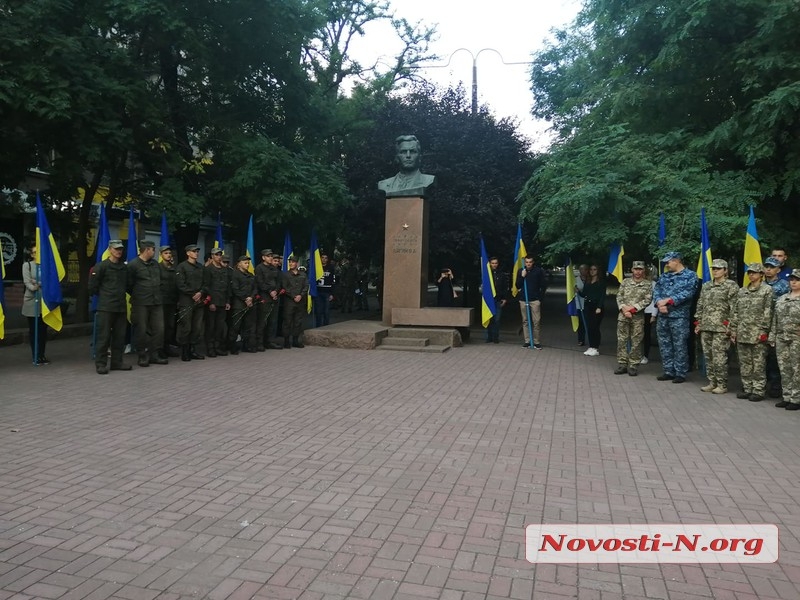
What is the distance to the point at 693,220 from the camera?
10.7 meters

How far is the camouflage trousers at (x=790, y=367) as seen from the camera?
312 inches

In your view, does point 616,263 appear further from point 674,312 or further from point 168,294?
point 168,294

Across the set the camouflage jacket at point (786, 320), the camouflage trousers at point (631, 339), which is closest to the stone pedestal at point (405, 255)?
the camouflage trousers at point (631, 339)

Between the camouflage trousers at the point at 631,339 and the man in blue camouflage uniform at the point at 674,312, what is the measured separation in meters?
0.40

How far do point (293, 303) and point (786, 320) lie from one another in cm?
861

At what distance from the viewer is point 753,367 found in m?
8.55

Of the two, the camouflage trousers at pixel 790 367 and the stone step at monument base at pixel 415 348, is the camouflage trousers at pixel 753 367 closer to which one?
the camouflage trousers at pixel 790 367

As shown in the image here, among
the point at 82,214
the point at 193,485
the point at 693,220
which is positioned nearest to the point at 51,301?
the point at 82,214

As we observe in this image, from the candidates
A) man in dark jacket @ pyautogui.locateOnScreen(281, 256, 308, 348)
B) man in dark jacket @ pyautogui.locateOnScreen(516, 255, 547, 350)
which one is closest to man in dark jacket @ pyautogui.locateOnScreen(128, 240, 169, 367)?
man in dark jacket @ pyautogui.locateOnScreen(281, 256, 308, 348)

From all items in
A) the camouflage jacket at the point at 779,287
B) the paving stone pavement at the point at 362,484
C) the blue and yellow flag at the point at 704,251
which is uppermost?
the blue and yellow flag at the point at 704,251

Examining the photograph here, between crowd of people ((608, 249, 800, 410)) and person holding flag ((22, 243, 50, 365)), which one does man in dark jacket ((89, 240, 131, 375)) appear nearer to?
person holding flag ((22, 243, 50, 365))

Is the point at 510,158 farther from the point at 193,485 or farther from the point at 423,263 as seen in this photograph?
the point at 193,485

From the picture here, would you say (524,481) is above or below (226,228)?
below

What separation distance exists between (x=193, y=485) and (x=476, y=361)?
7741 millimetres
